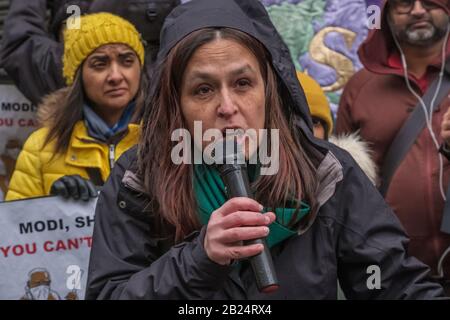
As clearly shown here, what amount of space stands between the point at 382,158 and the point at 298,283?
1.90 m

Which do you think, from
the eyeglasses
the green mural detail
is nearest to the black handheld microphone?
the eyeglasses

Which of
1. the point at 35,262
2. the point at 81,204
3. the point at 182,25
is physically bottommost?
the point at 35,262

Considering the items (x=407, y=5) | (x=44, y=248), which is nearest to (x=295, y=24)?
(x=407, y=5)

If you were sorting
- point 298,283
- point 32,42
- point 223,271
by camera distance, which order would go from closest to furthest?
point 223,271
point 298,283
point 32,42

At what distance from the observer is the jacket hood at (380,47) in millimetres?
4297

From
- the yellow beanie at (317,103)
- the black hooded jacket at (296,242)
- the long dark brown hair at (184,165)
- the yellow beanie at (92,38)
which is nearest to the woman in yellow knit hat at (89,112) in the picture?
the yellow beanie at (92,38)

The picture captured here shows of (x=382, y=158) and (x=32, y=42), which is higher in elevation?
(x=32, y=42)

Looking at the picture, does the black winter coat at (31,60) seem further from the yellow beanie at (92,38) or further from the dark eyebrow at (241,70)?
the dark eyebrow at (241,70)

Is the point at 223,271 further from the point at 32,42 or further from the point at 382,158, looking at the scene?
the point at 32,42

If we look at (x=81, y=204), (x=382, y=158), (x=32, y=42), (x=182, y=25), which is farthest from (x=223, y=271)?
(x=32, y=42)

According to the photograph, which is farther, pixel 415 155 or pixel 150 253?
pixel 415 155

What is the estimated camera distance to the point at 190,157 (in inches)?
96.0

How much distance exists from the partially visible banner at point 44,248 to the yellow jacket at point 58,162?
0.89ft

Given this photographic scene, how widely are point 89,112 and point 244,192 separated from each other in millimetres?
2356
